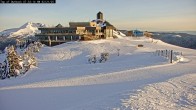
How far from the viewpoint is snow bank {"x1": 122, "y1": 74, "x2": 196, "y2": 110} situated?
16125 mm

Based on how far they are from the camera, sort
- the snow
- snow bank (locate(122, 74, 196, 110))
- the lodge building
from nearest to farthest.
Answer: snow bank (locate(122, 74, 196, 110)) < the snow < the lodge building

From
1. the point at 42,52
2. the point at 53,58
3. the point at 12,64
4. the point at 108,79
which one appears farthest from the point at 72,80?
the point at 42,52

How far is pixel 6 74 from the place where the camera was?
37469 millimetres

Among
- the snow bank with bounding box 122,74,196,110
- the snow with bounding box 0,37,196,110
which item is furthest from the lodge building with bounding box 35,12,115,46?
the snow bank with bounding box 122,74,196,110

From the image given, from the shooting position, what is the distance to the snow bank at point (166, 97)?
16125 mm

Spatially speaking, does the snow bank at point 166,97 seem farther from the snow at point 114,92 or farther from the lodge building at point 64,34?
the lodge building at point 64,34

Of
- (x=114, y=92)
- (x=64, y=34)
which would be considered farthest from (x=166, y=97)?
(x=64, y=34)

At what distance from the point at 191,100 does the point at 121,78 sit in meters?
7.29

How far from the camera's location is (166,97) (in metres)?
18.0

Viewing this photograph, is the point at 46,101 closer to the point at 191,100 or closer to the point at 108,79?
the point at 108,79

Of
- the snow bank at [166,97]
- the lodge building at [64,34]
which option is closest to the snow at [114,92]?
the snow bank at [166,97]

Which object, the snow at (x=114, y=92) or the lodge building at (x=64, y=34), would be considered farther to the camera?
the lodge building at (x=64, y=34)

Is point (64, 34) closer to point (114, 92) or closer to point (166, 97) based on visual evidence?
point (114, 92)

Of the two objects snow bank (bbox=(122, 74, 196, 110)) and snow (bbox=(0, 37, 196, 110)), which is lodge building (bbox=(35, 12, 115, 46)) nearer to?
snow (bbox=(0, 37, 196, 110))
